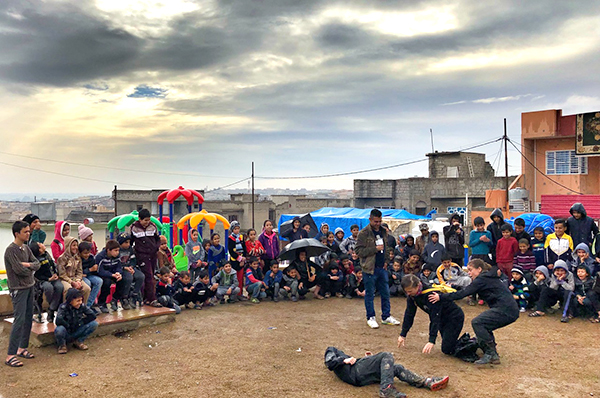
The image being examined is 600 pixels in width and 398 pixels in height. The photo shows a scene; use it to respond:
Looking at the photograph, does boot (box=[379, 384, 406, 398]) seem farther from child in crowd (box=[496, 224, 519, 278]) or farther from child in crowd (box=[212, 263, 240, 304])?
child in crowd (box=[496, 224, 519, 278])

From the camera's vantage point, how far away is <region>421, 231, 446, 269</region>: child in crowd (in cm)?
1036

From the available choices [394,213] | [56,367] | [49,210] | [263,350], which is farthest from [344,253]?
[49,210]

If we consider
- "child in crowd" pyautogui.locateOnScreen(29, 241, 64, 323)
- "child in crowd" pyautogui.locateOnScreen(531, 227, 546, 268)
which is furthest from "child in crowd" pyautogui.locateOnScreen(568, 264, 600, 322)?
"child in crowd" pyautogui.locateOnScreen(29, 241, 64, 323)

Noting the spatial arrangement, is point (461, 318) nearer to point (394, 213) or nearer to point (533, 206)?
point (394, 213)

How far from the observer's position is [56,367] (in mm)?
6168

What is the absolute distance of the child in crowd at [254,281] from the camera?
10188 mm

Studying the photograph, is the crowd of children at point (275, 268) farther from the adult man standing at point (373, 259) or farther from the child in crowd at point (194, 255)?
→ the adult man standing at point (373, 259)

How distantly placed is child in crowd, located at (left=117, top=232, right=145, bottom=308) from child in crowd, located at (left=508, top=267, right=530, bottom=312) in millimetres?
7037

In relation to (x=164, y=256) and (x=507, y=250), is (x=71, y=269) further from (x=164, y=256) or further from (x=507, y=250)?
(x=507, y=250)

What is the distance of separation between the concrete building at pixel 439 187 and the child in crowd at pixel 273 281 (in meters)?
27.7

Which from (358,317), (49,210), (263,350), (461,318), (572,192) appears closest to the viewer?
(461,318)

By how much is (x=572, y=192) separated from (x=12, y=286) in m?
25.7

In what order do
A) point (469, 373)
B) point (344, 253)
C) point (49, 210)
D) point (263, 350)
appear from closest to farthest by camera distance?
1. point (469, 373)
2. point (263, 350)
3. point (344, 253)
4. point (49, 210)

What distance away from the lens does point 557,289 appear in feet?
28.7
